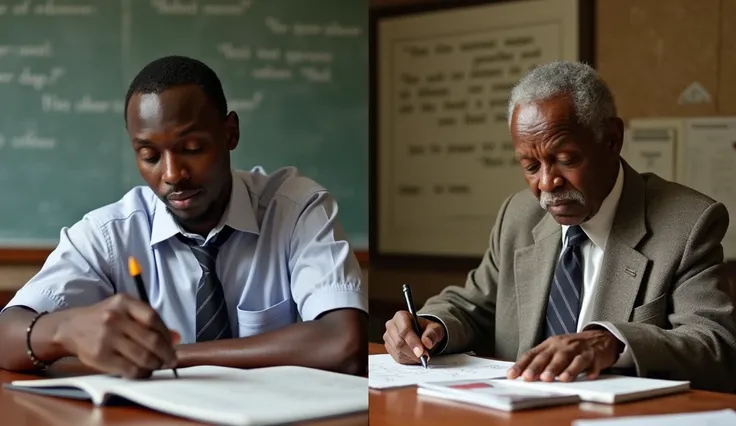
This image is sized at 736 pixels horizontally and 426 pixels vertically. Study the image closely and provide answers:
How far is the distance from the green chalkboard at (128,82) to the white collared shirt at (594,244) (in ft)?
1.90

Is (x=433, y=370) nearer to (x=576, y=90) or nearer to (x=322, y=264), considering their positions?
(x=322, y=264)

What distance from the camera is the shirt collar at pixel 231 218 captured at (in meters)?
0.51

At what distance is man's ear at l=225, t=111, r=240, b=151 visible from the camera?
20.4 inches

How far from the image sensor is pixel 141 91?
50 centimetres

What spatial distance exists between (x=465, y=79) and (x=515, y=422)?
1223 mm

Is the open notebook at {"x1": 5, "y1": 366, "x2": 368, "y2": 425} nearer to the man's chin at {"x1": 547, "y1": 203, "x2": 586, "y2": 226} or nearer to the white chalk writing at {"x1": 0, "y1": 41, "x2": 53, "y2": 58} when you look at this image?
the white chalk writing at {"x1": 0, "y1": 41, "x2": 53, "y2": 58}

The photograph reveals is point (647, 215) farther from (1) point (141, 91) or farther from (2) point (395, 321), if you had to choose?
(1) point (141, 91)

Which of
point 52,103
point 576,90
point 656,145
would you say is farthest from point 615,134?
point 52,103

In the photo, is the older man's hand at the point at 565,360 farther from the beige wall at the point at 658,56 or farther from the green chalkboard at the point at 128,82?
the beige wall at the point at 658,56

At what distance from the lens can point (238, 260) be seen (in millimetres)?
530

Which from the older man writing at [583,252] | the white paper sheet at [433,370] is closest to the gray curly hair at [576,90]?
the older man writing at [583,252]

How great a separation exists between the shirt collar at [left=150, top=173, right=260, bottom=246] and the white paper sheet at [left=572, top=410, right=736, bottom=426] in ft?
0.86

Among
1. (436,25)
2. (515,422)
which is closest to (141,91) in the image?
(515,422)

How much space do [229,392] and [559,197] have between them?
665 mm
